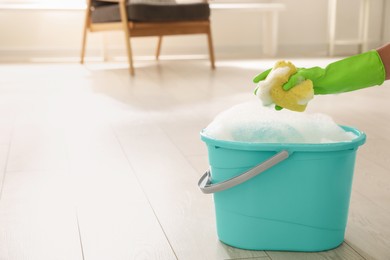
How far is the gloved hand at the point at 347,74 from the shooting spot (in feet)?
3.18

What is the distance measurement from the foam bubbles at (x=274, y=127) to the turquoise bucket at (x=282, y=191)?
31mm

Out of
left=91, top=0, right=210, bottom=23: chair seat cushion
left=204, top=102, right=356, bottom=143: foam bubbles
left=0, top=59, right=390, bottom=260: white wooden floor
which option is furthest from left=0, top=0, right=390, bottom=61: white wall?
left=204, top=102, right=356, bottom=143: foam bubbles

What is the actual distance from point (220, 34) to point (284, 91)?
4451 millimetres

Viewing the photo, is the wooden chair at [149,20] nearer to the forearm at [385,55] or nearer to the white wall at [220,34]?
the white wall at [220,34]

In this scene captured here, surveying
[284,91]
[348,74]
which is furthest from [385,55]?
[284,91]

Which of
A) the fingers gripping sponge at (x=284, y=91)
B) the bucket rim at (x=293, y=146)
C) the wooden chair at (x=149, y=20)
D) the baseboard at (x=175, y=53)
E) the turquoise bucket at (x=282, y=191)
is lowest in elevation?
the baseboard at (x=175, y=53)

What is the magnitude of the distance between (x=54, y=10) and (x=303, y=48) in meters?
2.15

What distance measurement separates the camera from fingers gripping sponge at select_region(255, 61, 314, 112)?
0.96 meters

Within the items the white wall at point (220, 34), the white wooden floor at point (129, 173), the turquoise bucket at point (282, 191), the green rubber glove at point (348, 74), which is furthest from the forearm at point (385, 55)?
the white wall at point (220, 34)

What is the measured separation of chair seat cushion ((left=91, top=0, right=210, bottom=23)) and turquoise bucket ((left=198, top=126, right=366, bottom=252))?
2.76m

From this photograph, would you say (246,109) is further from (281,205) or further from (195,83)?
(195,83)

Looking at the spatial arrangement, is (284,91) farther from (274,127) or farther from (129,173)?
(129,173)

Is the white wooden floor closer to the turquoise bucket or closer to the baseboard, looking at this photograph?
the turquoise bucket

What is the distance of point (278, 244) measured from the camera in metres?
1.03
